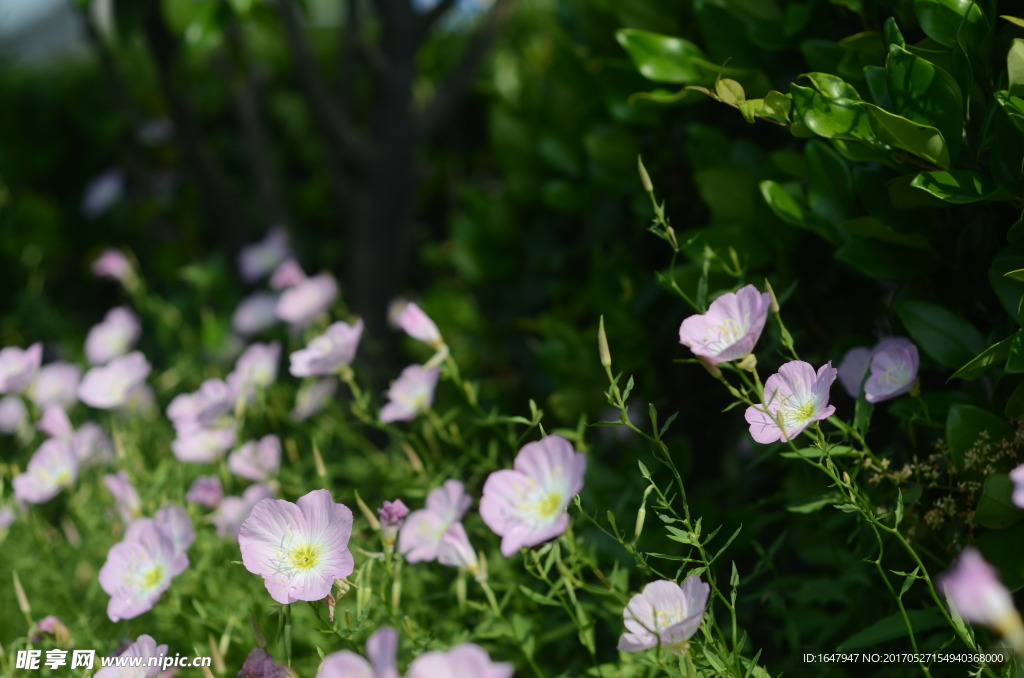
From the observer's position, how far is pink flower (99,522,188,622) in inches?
39.3

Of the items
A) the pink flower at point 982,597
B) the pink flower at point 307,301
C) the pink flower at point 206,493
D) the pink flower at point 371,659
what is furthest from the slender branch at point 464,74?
the pink flower at point 982,597

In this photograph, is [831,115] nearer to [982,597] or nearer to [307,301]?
[982,597]

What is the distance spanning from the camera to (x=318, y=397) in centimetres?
154

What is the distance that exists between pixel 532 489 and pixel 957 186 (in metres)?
0.51

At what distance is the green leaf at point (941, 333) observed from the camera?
0.94m

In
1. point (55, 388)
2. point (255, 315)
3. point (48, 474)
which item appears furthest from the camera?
point (255, 315)

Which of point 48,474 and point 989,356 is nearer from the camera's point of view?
point 989,356

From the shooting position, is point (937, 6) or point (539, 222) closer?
point (937, 6)

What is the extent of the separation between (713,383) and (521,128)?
1.97 feet

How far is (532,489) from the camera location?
95 centimetres

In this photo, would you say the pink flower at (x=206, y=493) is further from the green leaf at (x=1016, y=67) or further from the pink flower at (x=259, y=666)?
the green leaf at (x=1016, y=67)

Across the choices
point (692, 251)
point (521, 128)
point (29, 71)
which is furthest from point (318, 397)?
point (29, 71)

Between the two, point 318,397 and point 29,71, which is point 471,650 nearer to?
point 318,397

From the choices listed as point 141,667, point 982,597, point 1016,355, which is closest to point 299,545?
point 141,667
